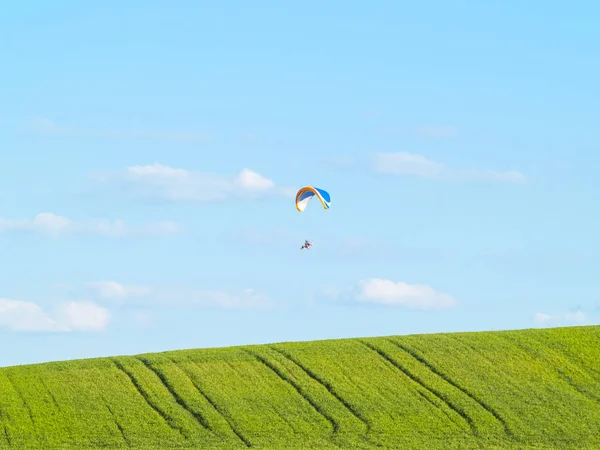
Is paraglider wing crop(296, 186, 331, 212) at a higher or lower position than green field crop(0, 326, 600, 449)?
higher

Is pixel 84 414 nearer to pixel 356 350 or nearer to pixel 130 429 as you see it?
pixel 130 429

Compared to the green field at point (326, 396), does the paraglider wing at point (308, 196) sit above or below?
above

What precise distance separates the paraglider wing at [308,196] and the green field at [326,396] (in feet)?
33.9

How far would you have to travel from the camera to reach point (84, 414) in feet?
170

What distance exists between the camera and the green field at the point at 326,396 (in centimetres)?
4912

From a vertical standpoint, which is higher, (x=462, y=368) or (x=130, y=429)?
(x=462, y=368)

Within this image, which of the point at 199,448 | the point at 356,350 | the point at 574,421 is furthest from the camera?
the point at 356,350

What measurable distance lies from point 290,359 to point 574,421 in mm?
16875

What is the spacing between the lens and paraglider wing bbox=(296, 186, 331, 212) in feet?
162

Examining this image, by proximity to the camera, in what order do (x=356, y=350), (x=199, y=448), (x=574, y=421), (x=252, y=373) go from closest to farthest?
(x=199, y=448)
(x=574, y=421)
(x=252, y=373)
(x=356, y=350)

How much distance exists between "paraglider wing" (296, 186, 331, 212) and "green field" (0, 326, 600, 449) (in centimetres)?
1035

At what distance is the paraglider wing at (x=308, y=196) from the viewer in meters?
49.3

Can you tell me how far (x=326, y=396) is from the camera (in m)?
53.9

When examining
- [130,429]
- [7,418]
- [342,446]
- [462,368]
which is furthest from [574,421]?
[7,418]
